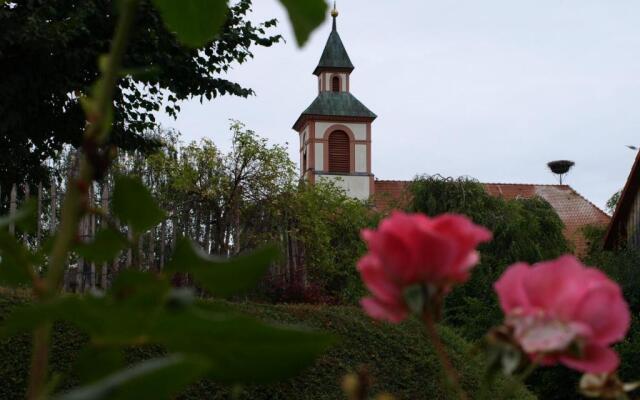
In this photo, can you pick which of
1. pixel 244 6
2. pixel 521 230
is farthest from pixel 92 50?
pixel 521 230

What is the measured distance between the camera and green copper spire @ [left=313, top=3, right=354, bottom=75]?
2873cm

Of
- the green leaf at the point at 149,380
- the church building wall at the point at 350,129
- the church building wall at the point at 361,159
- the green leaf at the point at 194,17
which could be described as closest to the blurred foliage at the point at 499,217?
the green leaf at the point at 194,17

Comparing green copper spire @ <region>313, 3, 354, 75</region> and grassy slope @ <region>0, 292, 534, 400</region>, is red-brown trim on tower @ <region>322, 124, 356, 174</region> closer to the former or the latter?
green copper spire @ <region>313, 3, 354, 75</region>

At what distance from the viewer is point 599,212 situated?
78.3 ft

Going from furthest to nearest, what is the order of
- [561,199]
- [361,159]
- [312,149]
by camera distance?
[312,149], [361,159], [561,199]

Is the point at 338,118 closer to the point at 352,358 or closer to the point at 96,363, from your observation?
the point at 352,358

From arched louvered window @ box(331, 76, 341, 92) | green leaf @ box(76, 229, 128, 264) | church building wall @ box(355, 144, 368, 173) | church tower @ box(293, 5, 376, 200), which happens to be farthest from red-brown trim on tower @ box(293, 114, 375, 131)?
green leaf @ box(76, 229, 128, 264)

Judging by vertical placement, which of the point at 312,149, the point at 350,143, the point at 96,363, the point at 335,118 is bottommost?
the point at 96,363

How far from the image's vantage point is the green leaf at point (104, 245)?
Result: 0.34 metres

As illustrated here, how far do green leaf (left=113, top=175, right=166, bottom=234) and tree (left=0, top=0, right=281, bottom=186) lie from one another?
628cm

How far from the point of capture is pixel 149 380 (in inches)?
8.3

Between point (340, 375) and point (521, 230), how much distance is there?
7.86 m

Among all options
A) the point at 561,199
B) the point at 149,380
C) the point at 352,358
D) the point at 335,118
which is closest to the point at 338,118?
the point at 335,118

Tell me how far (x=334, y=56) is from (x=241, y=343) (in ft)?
95.6
